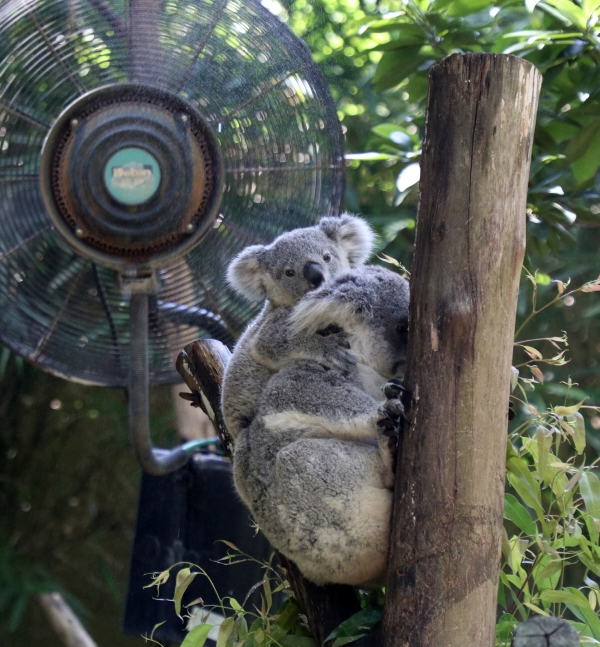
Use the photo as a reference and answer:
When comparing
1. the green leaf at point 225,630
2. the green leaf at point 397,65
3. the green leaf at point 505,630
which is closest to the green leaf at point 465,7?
the green leaf at point 397,65

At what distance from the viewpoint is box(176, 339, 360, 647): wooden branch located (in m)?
1.52

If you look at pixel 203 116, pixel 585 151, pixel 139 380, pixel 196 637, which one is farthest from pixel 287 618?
pixel 585 151

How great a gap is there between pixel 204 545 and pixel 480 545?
146 centimetres

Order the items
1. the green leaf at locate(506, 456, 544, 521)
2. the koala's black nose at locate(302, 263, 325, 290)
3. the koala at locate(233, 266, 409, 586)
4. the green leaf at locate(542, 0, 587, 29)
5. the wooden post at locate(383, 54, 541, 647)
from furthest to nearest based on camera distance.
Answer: the koala's black nose at locate(302, 263, 325, 290), the green leaf at locate(542, 0, 587, 29), the green leaf at locate(506, 456, 544, 521), the koala at locate(233, 266, 409, 586), the wooden post at locate(383, 54, 541, 647)

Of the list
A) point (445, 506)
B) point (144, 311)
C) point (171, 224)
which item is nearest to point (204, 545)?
point (144, 311)

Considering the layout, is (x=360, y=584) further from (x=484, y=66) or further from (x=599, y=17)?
(x=599, y=17)

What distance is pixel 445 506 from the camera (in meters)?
1.25

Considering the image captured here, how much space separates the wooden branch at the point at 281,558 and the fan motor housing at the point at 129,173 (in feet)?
0.96

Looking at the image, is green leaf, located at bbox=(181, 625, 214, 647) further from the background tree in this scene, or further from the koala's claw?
the background tree

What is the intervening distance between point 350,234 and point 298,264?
191 mm

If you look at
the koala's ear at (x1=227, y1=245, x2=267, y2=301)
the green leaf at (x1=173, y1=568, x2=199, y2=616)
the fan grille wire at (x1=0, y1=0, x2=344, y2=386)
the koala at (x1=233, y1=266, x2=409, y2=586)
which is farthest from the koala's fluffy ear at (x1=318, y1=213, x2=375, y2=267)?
the green leaf at (x1=173, y1=568, x2=199, y2=616)

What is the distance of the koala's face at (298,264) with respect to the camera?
199 cm

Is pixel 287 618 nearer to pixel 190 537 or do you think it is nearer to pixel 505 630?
pixel 505 630

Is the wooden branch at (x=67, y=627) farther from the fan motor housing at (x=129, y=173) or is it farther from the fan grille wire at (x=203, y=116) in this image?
the fan motor housing at (x=129, y=173)
